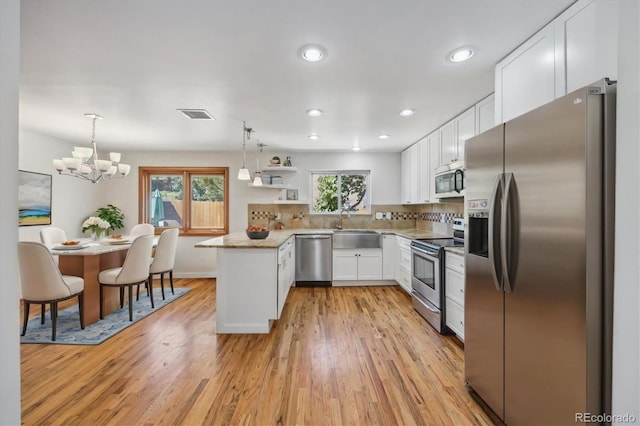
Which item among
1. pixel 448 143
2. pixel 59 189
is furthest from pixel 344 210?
pixel 59 189

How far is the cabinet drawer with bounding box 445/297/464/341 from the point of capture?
2.68 meters

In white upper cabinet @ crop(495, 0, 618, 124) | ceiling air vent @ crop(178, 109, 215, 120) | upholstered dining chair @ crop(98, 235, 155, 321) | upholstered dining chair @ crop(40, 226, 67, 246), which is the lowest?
upholstered dining chair @ crop(98, 235, 155, 321)

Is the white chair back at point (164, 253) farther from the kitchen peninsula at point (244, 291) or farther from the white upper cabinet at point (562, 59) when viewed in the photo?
the white upper cabinet at point (562, 59)

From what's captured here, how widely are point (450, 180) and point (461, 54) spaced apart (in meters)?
1.49

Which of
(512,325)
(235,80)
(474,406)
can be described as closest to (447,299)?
(474,406)

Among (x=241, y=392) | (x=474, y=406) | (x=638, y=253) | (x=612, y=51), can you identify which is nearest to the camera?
(x=638, y=253)

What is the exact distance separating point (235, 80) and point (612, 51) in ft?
7.78

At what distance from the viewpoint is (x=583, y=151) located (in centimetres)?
115

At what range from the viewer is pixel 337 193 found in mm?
5621

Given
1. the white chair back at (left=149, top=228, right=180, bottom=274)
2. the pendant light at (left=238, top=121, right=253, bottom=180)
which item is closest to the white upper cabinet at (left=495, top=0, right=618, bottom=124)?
the pendant light at (left=238, top=121, right=253, bottom=180)

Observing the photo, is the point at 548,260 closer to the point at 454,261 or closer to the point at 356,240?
the point at 454,261

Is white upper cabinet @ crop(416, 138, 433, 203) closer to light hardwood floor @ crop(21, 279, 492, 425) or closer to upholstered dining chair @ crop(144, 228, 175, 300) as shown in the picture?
light hardwood floor @ crop(21, 279, 492, 425)

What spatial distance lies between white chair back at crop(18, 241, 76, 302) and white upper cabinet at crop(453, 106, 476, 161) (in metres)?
4.22

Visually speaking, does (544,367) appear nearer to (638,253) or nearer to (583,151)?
(638,253)
